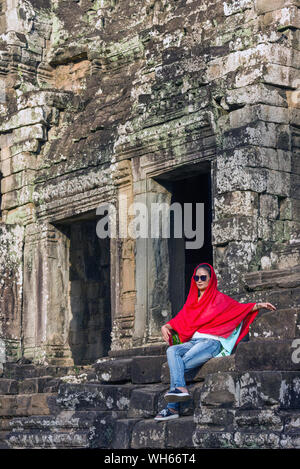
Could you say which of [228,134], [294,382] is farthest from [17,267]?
[294,382]

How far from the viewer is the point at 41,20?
18109 mm

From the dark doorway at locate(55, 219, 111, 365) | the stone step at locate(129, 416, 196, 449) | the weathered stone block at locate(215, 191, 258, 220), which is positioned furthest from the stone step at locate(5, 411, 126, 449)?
the dark doorway at locate(55, 219, 111, 365)

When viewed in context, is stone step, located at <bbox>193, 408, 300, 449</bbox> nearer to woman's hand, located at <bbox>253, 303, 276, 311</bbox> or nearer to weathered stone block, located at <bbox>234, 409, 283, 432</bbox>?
weathered stone block, located at <bbox>234, 409, 283, 432</bbox>

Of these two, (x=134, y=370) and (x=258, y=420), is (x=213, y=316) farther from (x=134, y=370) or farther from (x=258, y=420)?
(x=258, y=420)

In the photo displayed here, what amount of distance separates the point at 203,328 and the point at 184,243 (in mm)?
4775

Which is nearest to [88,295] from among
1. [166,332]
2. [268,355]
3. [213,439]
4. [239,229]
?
[239,229]

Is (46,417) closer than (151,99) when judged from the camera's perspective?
Yes

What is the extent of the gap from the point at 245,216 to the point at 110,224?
9.76 feet

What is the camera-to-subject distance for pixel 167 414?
32.7ft

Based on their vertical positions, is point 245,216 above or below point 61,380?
above

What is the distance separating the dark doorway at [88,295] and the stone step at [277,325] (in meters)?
8.32

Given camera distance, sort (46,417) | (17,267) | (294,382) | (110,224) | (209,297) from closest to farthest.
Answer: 1. (294,382)
2. (209,297)
3. (46,417)
4. (110,224)
5. (17,267)

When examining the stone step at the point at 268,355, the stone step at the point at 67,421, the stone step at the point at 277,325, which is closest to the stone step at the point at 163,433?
the stone step at the point at 67,421

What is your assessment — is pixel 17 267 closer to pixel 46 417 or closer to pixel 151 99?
pixel 151 99
